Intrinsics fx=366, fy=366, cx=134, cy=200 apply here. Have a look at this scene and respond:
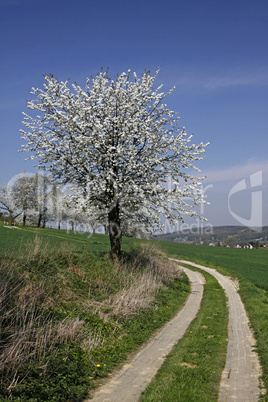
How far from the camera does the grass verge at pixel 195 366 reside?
23.7 feet

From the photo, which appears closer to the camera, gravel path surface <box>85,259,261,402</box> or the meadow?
gravel path surface <box>85,259,261,402</box>

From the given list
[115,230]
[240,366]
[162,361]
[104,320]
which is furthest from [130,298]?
[115,230]

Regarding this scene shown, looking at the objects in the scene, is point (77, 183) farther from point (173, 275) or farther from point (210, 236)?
point (210, 236)

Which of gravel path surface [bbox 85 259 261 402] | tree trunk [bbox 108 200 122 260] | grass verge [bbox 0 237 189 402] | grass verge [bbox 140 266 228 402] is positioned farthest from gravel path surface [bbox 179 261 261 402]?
tree trunk [bbox 108 200 122 260]

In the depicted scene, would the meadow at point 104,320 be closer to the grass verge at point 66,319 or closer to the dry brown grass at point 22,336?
the grass verge at point 66,319

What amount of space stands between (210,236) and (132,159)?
15931 centimetres

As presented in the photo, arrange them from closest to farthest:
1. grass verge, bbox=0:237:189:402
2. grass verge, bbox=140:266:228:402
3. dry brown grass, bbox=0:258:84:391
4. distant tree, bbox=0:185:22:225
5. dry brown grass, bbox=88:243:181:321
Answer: dry brown grass, bbox=0:258:84:391 < grass verge, bbox=0:237:189:402 < grass verge, bbox=140:266:228:402 < dry brown grass, bbox=88:243:181:321 < distant tree, bbox=0:185:22:225

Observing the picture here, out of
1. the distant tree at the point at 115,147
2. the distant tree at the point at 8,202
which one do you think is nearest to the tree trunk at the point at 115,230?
the distant tree at the point at 115,147

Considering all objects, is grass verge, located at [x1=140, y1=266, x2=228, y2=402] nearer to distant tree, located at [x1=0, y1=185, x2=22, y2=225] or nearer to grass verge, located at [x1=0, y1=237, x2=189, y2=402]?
grass verge, located at [x1=0, y1=237, x2=189, y2=402]

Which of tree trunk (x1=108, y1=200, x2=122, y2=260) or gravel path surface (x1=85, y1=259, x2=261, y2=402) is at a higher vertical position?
tree trunk (x1=108, y1=200, x2=122, y2=260)

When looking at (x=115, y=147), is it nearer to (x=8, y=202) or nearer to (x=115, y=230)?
(x=115, y=230)

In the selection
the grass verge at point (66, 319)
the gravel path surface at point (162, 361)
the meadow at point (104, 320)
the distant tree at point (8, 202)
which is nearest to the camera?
the grass verge at point (66, 319)

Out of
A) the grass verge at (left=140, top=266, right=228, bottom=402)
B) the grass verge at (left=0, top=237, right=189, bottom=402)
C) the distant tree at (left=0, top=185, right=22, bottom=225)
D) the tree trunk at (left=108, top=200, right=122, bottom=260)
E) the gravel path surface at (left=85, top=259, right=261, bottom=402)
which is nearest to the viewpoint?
the grass verge at (left=0, top=237, right=189, bottom=402)

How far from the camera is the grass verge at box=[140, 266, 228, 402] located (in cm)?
722
